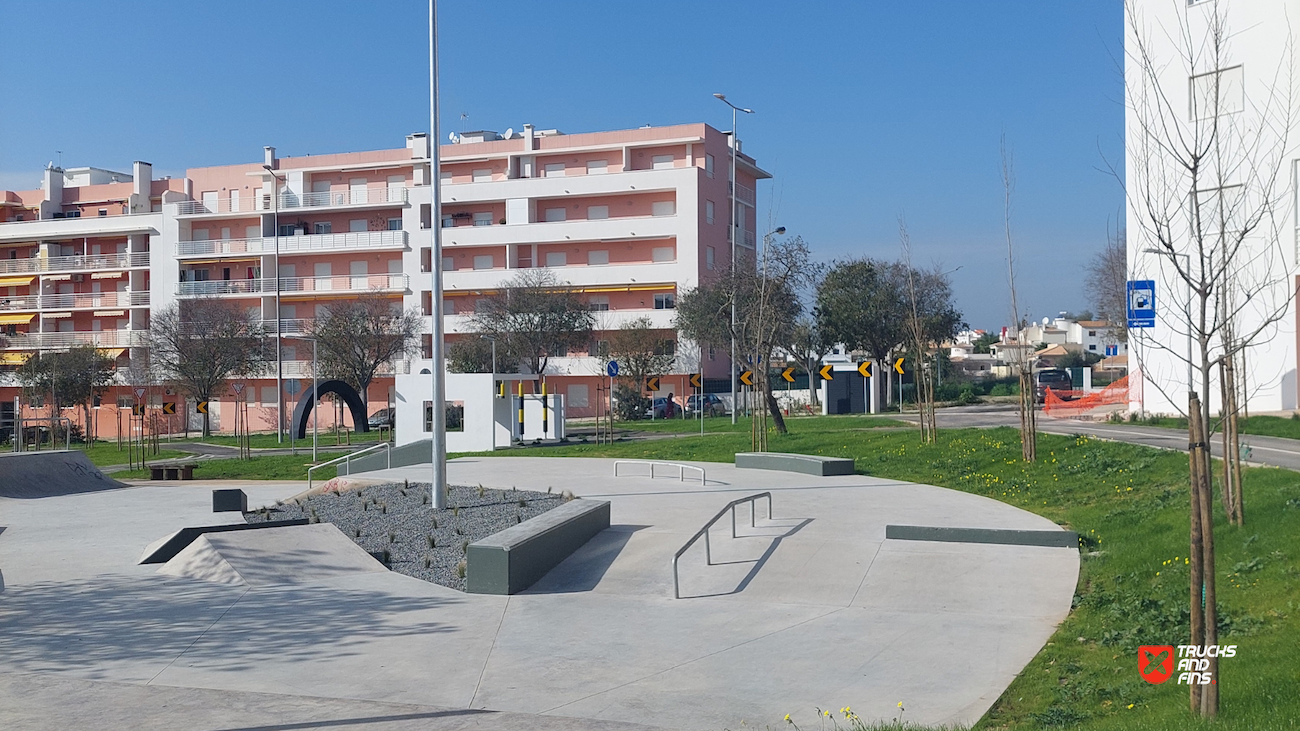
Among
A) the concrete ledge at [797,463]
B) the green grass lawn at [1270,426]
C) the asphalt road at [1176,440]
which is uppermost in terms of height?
the green grass lawn at [1270,426]

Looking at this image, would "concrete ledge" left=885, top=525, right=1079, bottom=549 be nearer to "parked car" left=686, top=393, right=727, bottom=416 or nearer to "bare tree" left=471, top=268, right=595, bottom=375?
"parked car" left=686, top=393, right=727, bottom=416

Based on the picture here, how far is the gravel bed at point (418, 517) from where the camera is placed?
1302 cm

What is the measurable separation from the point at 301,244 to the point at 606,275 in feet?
69.3

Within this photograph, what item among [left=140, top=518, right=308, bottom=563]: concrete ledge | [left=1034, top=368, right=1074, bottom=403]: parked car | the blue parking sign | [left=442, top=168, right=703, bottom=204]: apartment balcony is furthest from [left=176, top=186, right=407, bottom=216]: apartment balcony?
the blue parking sign

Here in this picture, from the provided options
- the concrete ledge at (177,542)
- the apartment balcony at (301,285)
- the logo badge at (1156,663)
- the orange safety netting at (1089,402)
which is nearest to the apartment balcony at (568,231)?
the apartment balcony at (301,285)

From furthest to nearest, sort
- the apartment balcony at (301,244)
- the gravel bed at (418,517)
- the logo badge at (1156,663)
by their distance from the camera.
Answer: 1. the apartment balcony at (301,244)
2. the gravel bed at (418,517)
3. the logo badge at (1156,663)

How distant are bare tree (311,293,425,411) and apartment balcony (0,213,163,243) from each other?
66.0ft

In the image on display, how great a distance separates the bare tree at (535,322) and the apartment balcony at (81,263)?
94.2 feet

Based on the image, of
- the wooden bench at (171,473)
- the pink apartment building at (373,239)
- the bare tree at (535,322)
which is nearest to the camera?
the wooden bench at (171,473)

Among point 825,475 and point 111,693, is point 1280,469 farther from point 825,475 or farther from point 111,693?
point 111,693

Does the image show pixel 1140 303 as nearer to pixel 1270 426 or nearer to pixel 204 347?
pixel 1270 426

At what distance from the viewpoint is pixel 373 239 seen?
65.9 meters

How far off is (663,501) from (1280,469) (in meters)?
8.78

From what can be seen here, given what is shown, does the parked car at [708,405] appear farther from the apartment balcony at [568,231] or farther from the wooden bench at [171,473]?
the wooden bench at [171,473]
